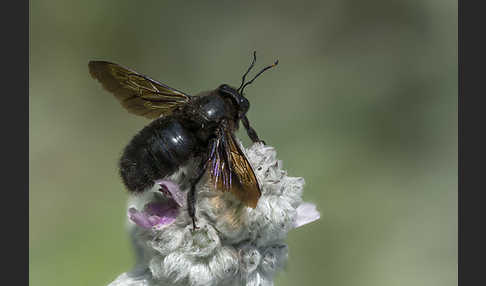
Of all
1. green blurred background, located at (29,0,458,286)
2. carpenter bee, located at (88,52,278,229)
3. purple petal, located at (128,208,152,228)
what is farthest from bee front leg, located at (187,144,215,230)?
green blurred background, located at (29,0,458,286)

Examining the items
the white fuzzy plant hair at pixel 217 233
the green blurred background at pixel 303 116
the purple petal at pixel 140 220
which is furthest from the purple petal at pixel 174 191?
the green blurred background at pixel 303 116

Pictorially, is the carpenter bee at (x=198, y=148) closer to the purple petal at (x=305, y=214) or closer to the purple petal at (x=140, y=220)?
the purple petal at (x=140, y=220)

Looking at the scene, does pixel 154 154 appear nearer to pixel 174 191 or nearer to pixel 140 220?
pixel 174 191

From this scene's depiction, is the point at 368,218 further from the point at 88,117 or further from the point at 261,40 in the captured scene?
the point at 88,117

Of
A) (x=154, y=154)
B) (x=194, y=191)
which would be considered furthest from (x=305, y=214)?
(x=154, y=154)

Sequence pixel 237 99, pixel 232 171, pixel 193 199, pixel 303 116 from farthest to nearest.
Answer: pixel 303 116 → pixel 237 99 → pixel 193 199 → pixel 232 171

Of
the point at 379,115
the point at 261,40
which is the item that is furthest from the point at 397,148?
the point at 261,40
